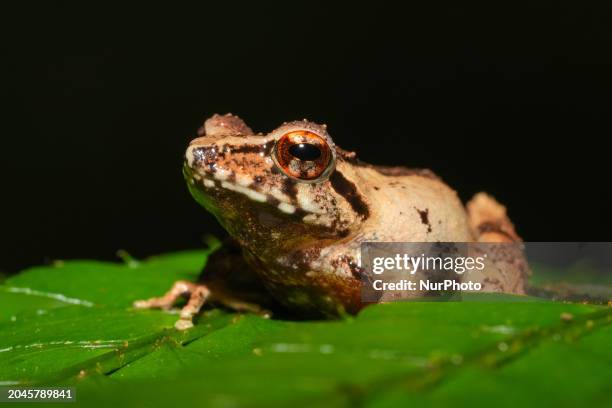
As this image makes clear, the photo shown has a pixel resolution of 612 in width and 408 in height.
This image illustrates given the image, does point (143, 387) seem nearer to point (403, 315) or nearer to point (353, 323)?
point (353, 323)

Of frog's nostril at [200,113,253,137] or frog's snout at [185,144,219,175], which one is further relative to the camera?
frog's nostril at [200,113,253,137]

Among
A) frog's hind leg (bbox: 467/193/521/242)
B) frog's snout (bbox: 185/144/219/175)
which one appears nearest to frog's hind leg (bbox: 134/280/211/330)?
frog's snout (bbox: 185/144/219/175)

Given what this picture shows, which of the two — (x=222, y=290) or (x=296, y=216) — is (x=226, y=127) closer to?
(x=296, y=216)

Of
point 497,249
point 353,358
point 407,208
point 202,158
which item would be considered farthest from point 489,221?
point 353,358

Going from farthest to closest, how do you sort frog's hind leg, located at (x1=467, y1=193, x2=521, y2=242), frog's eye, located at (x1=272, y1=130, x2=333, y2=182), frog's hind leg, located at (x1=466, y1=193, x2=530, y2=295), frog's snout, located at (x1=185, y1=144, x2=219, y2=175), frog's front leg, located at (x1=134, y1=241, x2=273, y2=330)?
frog's hind leg, located at (x1=467, y1=193, x2=521, y2=242), frog's hind leg, located at (x1=466, y1=193, x2=530, y2=295), frog's front leg, located at (x1=134, y1=241, x2=273, y2=330), frog's eye, located at (x1=272, y1=130, x2=333, y2=182), frog's snout, located at (x1=185, y1=144, x2=219, y2=175)

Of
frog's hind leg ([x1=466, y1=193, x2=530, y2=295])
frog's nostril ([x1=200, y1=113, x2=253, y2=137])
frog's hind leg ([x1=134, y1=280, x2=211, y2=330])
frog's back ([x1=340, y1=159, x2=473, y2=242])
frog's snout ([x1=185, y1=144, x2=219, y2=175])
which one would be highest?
frog's nostril ([x1=200, y1=113, x2=253, y2=137])

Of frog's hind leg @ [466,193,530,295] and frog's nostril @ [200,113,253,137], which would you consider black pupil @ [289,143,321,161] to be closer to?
frog's nostril @ [200,113,253,137]

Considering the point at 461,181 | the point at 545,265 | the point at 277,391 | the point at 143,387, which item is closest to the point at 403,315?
the point at 277,391
